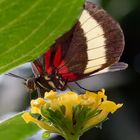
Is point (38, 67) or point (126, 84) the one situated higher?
point (38, 67)

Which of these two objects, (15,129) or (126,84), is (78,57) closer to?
(15,129)

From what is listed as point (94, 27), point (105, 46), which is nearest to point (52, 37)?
point (94, 27)

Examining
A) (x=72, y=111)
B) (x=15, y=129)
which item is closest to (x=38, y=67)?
(x=72, y=111)

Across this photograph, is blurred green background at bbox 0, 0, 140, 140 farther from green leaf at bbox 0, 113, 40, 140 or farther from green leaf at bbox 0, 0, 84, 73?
green leaf at bbox 0, 0, 84, 73

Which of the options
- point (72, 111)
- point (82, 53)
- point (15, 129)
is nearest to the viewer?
point (15, 129)

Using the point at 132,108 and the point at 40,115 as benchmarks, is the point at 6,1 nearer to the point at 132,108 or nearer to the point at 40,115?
the point at 40,115

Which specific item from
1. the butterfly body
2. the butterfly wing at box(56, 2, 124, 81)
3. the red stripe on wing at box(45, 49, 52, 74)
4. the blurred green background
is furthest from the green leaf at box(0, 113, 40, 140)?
the blurred green background
